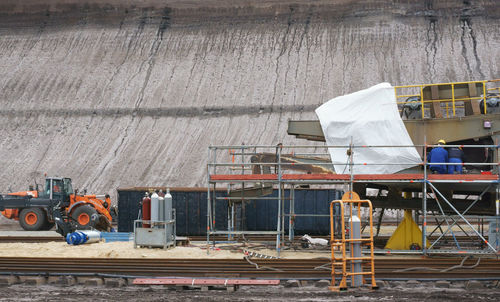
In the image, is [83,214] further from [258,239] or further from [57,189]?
[258,239]

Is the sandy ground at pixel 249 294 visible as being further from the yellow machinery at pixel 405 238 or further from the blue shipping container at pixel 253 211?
the blue shipping container at pixel 253 211

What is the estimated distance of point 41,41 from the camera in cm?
4978

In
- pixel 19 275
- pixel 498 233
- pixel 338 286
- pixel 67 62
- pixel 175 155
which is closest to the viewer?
pixel 338 286

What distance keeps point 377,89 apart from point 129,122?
26241mm

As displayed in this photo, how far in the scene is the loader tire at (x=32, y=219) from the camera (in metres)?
25.9

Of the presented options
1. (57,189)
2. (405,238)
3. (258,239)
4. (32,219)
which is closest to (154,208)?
(258,239)

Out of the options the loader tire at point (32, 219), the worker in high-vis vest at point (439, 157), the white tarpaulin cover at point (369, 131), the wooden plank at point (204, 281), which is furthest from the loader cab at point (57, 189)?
the worker in high-vis vest at point (439, 157)

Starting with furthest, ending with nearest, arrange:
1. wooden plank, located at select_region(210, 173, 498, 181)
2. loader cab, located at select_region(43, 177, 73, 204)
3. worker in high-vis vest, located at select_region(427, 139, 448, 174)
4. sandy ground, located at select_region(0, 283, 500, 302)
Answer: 1. loader cab, located at select_region(43, 177, 73, 204)
2. worker in high-vis vest, located at select_region(427, 139, 448, 174)
3. wooden plank, located at select_region(210, 173, 498, 181)
4. sandy ground, located at select_region(0, 283, 500, 302)

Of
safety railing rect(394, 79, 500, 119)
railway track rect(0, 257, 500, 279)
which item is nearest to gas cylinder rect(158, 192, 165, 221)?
railway track rect(0, 257, 500, 279)

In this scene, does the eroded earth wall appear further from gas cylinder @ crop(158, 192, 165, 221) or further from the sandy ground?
the sandy ground

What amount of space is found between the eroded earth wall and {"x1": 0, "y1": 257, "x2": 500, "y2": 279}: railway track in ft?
63.3

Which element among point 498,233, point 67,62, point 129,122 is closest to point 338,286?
point 498,233

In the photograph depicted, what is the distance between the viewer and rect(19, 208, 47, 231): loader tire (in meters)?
25.9

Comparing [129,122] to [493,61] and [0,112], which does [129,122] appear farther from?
[493,61]
